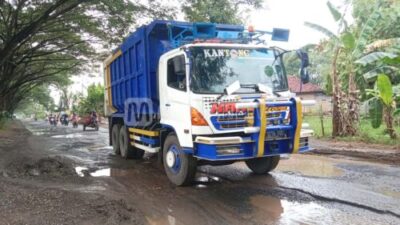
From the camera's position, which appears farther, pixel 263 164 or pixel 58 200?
pixel 263 164

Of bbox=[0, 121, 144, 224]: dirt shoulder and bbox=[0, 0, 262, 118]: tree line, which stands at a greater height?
bbox=[0, 0, 262, 118]: tree line

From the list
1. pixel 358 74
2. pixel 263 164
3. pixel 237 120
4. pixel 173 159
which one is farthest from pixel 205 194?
pixel 358 74

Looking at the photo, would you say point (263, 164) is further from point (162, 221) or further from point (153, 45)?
point (162, 221)

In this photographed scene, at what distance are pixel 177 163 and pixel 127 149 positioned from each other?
4076mm

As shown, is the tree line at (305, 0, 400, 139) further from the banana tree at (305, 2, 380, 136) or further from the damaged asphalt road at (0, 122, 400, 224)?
the damaged asphalt road at (0, 122, 400, 224)

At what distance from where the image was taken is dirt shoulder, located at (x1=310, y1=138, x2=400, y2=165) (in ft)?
35.9

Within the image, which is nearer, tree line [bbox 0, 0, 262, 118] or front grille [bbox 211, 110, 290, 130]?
front grille [bbox 211, 110, 290, 130]

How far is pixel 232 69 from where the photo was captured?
756 cm

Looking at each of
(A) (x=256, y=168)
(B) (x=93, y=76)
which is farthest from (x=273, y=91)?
(B) (x=93, y=76)

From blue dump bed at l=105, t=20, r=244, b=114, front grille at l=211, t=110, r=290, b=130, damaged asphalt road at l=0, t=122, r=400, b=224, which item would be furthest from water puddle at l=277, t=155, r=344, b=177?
blue dump bed at l=105, t=20, r=244, b=114

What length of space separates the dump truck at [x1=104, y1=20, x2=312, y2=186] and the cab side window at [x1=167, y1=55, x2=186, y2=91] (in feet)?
0.06

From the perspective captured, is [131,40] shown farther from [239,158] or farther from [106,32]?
[106,32]

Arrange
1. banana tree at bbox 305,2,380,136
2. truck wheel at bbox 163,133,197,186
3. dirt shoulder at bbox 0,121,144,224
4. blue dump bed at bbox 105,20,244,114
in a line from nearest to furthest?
dirt shoulder at bbox 0,121,144,224
truck wheel at bbox 163,133,197,186
blue dump bed at bbox 105,20,244,114
banana tree at bbox 305,2,380,136

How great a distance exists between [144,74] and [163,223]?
4244 mm
